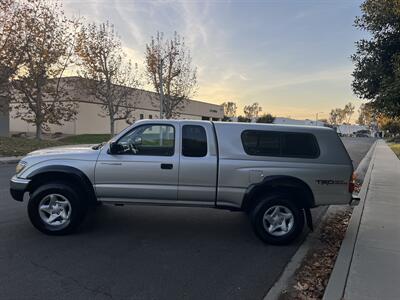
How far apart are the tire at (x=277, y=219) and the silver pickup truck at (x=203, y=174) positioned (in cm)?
2

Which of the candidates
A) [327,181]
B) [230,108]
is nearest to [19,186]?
[327,181]

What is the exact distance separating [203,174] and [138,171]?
98 cm

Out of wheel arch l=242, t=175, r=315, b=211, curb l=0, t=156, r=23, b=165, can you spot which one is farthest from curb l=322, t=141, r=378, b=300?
curb l=0, t=156, r=23, b=165

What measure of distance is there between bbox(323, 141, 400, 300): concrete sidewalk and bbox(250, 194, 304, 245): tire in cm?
78

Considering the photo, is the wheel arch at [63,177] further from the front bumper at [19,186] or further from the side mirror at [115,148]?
the side mirror at [115,148]

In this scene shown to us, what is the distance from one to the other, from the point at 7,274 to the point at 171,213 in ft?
12.0

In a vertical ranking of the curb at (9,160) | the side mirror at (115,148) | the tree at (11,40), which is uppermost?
the tree at (11,40)

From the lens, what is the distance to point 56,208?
6.02m

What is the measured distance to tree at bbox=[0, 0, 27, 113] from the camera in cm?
2298

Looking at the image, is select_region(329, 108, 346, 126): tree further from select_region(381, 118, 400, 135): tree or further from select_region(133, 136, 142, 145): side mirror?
select_region(133, 136, 142, 145): side mirror

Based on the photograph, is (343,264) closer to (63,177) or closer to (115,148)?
(115,148)

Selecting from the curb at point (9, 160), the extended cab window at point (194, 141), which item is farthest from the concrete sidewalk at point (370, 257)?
the curb at point (9, 160)

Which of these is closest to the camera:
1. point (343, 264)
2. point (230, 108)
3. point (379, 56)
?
point (343, 264)

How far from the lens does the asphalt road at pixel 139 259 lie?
4207 mm
